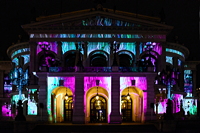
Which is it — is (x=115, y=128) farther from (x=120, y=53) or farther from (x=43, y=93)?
(x=120, y=53)

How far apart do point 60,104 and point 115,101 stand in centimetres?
1011

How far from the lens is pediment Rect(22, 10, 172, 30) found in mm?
63594

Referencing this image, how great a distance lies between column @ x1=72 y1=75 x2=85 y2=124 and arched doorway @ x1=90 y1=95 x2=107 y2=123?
4025 mm

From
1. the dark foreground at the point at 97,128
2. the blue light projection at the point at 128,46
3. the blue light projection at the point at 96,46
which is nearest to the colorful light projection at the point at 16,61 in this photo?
the blue light projection at the point at 96,46

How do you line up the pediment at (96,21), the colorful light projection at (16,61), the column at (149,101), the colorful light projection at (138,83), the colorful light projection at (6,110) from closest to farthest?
the column at (149,101) < the colorful light projection at (138,83) < the pediment at (96,21) < the colorful light projection at (16,61) < the colorful light projection at (6,110)

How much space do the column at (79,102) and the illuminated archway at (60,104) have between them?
2726 mm

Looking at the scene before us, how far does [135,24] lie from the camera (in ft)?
211

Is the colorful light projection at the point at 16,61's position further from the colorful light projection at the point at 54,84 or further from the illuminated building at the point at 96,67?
the colorful light projection at the point at 54,84

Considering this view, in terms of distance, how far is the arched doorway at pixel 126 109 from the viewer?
198 feet

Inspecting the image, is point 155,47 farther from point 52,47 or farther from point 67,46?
point 52,47

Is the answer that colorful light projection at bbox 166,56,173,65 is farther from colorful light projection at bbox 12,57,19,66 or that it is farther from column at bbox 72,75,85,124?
colorful light projection at bbox 12,57,19,66

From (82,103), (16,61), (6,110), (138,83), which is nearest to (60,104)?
(82,103)

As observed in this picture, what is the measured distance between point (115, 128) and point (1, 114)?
136 ft

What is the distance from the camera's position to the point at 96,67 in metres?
56.2
